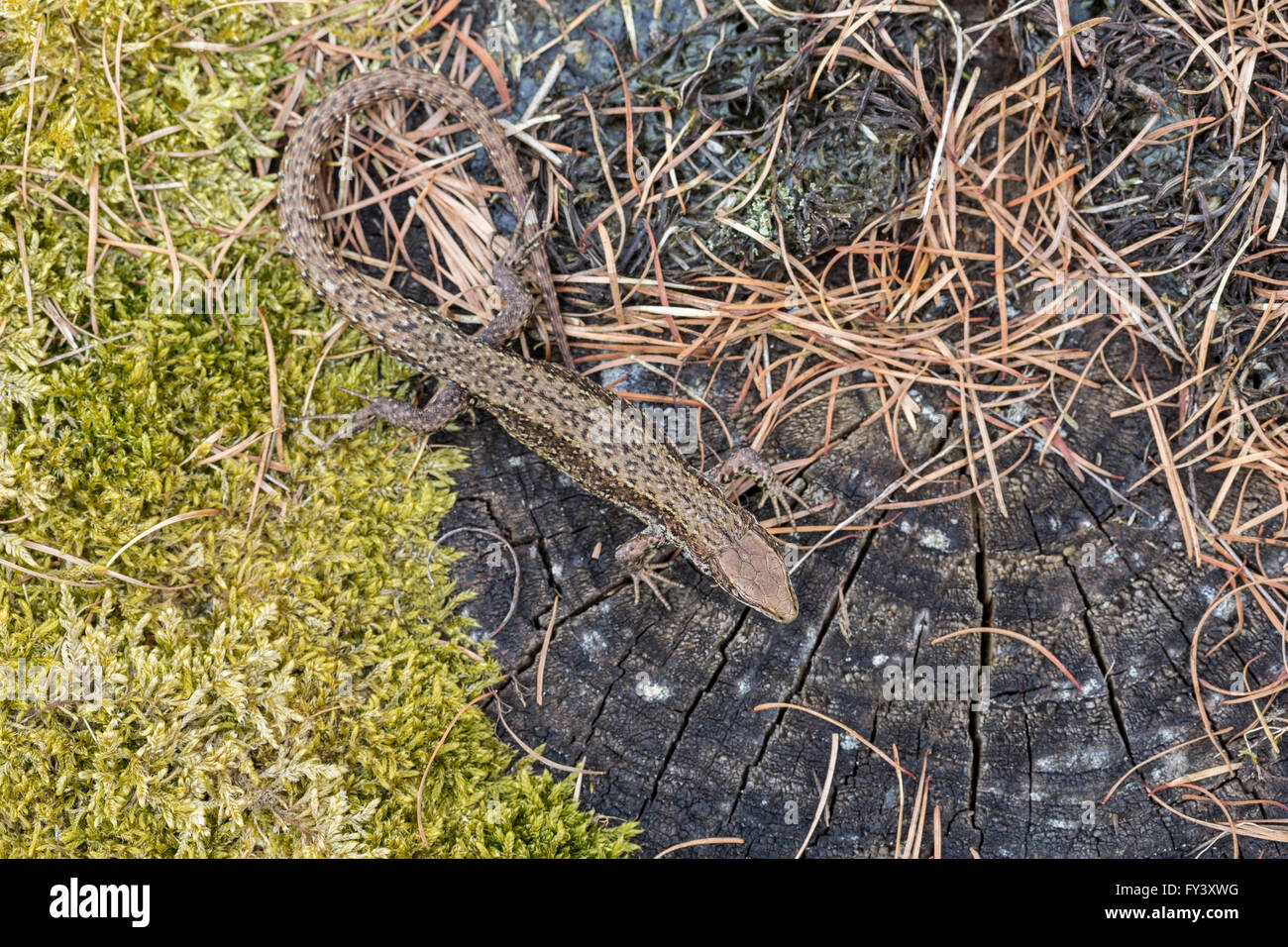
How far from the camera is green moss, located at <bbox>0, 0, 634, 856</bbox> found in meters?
3.43

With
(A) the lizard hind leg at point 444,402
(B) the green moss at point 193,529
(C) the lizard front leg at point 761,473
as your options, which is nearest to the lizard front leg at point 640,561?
(C) the lizard front leg at point 761,473

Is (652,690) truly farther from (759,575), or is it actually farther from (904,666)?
(904,666)

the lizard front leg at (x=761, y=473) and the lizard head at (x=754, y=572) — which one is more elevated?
the lizard front leg at (x=761, y=473)

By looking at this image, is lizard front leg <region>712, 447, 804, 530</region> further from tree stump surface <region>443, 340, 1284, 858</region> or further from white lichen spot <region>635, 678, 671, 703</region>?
white lichen spot <region>635, 678, 671, 703</region>

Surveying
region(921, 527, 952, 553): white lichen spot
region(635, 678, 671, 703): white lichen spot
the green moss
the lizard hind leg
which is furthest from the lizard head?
the lizard hind leg

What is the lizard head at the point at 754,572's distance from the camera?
3.63 m

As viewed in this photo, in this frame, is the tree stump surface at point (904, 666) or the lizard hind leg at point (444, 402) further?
the lizard hind leg at point (444, 402)

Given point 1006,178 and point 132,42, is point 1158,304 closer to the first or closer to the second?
point 1006,178

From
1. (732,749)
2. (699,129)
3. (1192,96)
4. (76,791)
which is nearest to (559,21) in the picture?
(699,129)

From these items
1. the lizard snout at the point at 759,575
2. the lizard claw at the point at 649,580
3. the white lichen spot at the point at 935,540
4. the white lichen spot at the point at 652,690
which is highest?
the white lichen spot at the point at 935,540

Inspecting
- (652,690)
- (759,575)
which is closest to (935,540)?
(759,575)

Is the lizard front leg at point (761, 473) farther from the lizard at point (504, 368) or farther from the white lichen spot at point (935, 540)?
the white lichen spot at point (935, 540)

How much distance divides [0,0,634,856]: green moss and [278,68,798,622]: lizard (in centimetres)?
21
